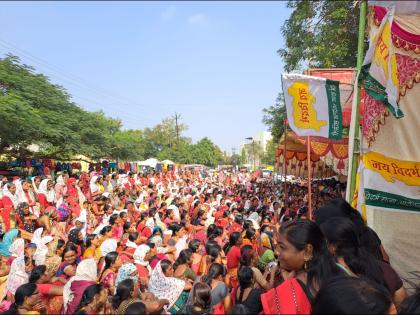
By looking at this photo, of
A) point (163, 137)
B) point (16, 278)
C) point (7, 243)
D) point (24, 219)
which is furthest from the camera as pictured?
point (163, 137)

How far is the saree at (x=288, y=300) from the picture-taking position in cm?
201

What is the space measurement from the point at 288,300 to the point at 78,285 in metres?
2.69

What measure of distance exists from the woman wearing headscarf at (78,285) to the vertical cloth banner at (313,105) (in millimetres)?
3457

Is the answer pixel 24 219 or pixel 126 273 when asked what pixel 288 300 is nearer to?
pixel 126 273

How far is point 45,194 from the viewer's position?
10.2m

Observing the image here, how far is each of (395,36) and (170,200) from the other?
31.4ft

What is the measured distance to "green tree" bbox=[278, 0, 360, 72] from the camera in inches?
494

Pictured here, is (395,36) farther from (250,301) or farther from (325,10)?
(325,10)

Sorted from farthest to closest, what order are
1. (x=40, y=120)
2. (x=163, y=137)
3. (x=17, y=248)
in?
(x=163, y=137)
(x=40, y=120)
(x=17, y=248)

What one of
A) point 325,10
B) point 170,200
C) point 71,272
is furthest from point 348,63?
point 71,272

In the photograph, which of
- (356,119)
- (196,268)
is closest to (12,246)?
(196,268)

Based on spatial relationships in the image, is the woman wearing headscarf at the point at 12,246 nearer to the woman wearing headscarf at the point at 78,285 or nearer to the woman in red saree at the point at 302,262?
the woman wearing headscarf at the point at 78,285

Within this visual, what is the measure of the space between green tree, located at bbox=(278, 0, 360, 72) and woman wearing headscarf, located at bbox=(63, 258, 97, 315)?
10972 mm

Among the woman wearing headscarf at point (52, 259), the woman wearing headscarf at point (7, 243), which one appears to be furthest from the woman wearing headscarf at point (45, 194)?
the woman wearing headscarf at point (52, 259)
